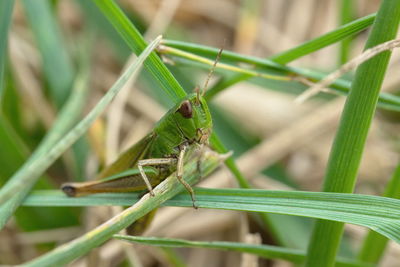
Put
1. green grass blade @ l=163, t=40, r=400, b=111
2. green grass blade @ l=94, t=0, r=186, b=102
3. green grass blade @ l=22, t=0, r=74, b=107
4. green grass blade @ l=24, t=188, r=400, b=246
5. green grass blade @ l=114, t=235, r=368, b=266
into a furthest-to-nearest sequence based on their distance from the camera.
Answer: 1. green grass blade @ l=22, t=0, r=74, b=107
2. green grass blade @ l=163, t=40, r=400, b=111
3. green grass blade @ l=94, t=0, r=186, b=102
4. green grass blade @ l=114, t=235, r=368, b=266
5. green grass blade @ l=24, t=188, r=400, b=246

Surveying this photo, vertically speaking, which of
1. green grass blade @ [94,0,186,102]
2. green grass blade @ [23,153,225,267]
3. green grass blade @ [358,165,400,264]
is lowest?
green grass blade @ [23,153,225,267]

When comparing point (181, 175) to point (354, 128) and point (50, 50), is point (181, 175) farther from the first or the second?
point (50, 50)

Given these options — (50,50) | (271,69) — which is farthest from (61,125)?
(271,69)

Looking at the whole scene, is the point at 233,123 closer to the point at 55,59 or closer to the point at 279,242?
the point at 279,242

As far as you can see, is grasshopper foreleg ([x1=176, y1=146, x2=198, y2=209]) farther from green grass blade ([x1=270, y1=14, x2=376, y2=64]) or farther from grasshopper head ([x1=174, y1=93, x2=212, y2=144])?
green grass blade ([x1=270, y1=14, x2=376, y2=64])

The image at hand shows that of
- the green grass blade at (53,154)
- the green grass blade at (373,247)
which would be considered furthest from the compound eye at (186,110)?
the green grass blade at (373,247)

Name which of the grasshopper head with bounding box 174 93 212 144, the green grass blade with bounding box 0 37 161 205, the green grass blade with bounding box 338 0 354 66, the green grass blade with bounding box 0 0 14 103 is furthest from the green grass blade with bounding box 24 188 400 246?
the green grass blade with bounding box 338 0 354 66

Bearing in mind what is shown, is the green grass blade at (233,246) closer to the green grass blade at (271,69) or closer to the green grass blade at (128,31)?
the green grass blade at (128,31)
